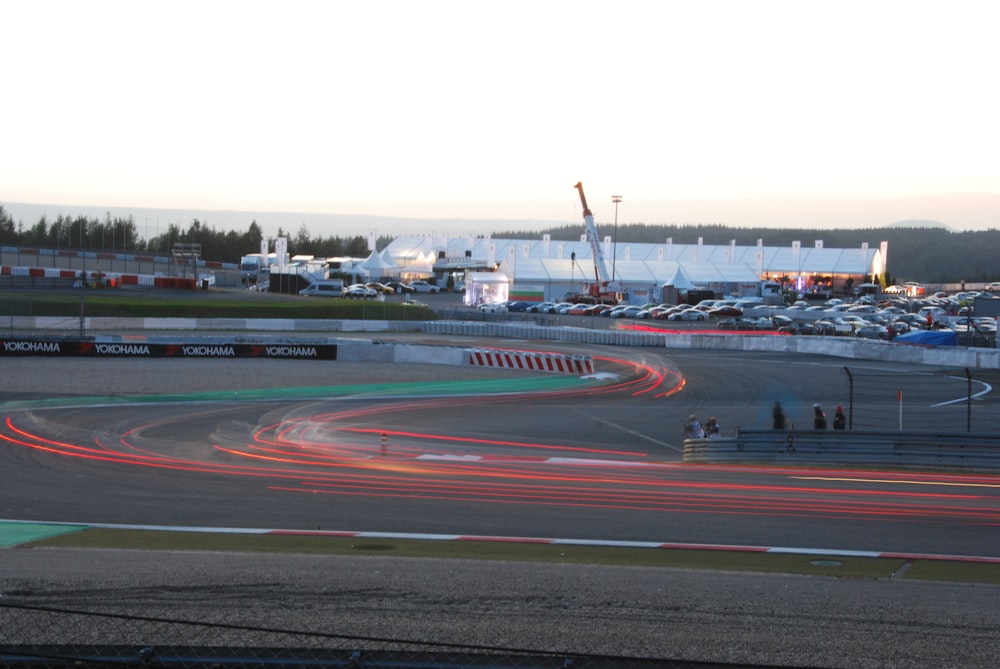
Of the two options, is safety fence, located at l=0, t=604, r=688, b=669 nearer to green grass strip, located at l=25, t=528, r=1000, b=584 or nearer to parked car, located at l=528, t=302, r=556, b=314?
green grass strip, located at l=25, t=528, r=1000, b=584

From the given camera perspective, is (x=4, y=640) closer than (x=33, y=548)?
Yes

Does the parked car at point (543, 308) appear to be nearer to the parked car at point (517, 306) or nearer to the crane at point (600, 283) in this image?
the parked car at point (517, 306)

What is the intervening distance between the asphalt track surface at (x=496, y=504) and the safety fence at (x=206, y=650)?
0.85 m

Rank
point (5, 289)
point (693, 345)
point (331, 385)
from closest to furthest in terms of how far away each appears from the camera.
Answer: point (331, 385) → point (693, 345) → point (5, 289)

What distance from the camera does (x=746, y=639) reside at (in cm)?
809

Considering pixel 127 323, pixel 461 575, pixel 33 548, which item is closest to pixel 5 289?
pixel 127 323

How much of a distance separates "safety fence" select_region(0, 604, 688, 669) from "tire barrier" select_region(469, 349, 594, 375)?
101 ft

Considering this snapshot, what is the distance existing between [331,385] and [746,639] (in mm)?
28540

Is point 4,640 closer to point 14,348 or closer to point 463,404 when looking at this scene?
point 463,404

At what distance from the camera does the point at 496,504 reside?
15.6 meters

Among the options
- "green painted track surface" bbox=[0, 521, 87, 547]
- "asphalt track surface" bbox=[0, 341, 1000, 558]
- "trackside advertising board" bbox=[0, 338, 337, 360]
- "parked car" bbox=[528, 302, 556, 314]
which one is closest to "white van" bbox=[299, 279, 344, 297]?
"parked car" bbox=[528, 302, 556, 314]

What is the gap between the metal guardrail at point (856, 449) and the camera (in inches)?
746

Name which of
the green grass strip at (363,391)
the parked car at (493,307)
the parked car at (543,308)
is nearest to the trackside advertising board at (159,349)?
the green grass strip at (363,391)

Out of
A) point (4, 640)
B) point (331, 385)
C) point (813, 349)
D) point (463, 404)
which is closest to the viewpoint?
point (4, 640)
